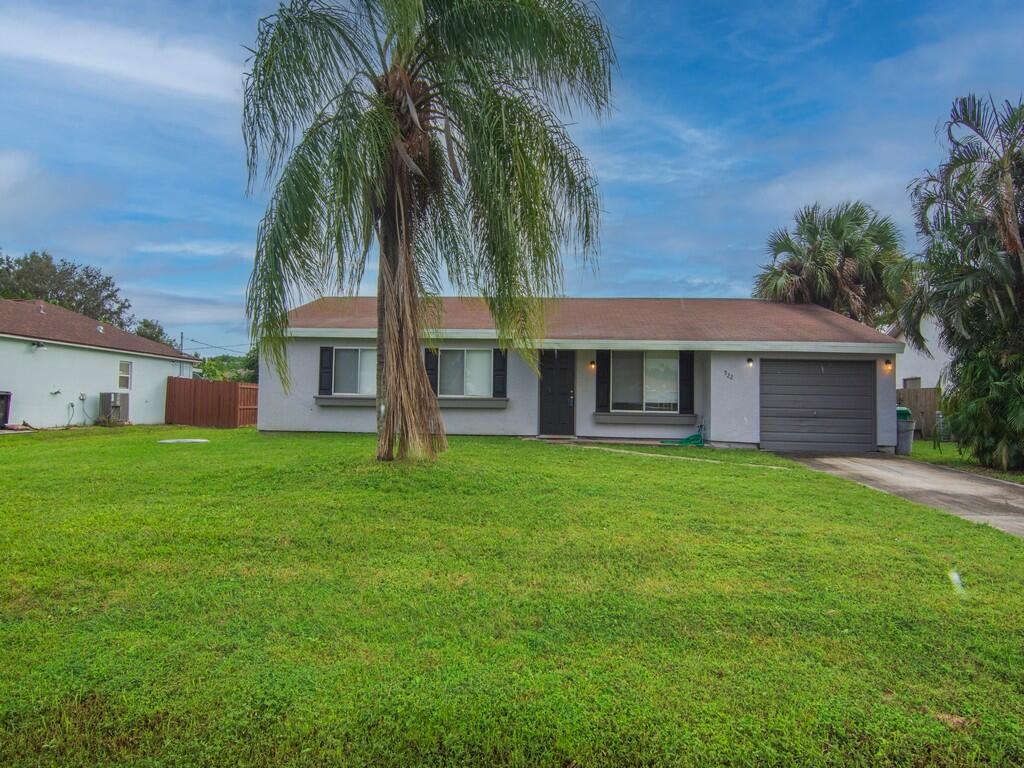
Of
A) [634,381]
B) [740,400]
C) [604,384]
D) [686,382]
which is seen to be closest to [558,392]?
[604,384]

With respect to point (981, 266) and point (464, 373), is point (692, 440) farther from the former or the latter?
point (981, 266)

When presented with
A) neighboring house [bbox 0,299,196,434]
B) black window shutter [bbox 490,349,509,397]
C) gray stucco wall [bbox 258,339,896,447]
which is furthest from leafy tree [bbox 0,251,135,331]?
black window shutter [bbox 490,349,509,397]

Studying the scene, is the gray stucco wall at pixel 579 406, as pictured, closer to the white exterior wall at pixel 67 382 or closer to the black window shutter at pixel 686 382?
the black window shutter at pixel 686 382

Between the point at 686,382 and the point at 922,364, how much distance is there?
13.2 metres

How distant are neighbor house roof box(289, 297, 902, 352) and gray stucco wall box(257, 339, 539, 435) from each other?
661 mm

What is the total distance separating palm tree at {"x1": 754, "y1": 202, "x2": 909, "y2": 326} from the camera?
17234 mm

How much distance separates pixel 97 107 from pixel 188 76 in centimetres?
306

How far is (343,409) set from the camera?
44.2ft

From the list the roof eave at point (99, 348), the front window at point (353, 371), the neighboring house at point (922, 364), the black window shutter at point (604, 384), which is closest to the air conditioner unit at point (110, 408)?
the roof eave at point (99, 348)

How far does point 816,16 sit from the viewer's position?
1033 centimetres

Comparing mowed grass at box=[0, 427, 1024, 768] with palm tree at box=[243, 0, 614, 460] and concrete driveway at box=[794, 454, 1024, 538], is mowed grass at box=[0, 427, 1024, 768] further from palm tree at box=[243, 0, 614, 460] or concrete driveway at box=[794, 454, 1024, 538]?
palm tree at box=[243, 0, 614, 460]

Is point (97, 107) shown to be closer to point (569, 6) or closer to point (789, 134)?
point (569, 6)

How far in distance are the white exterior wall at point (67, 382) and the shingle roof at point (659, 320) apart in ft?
32.1

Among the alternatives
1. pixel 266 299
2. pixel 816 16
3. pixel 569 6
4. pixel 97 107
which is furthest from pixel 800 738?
pixel 97 107
